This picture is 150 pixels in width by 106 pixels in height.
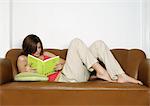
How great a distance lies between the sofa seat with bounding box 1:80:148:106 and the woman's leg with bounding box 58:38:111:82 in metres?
0.31

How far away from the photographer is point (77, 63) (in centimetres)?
209

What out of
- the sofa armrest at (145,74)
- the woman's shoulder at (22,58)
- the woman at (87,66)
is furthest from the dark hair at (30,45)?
the sofa armrest at (145,74)

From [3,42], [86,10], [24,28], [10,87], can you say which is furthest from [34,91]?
[86,10]

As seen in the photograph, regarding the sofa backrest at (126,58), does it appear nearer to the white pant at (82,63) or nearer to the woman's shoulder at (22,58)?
the woman's shoulder at (22,58)

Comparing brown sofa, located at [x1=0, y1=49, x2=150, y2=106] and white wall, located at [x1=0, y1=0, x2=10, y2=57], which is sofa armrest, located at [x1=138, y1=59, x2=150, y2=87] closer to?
brown sofa, located at [x1=0, y1=49, x2=150, y2=106]

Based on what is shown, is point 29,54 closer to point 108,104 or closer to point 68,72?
point 68,72

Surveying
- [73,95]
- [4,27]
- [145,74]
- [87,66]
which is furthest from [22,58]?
[145,74]

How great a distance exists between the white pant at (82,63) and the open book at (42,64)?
5.8 inches

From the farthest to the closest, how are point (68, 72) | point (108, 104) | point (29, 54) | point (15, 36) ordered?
1. point (15, 36)
2. point (29, 54)
3. point (68, 72)
4. point (108, 104)

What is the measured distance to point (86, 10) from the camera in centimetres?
281

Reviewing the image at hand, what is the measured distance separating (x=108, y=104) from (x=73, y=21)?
133 cm

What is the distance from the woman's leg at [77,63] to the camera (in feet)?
6.77

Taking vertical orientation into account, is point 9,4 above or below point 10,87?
above

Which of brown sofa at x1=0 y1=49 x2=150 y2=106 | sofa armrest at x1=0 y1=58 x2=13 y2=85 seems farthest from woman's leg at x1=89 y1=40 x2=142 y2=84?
sofa armrest at x1=0 y1=58 x2=13 y2=85
